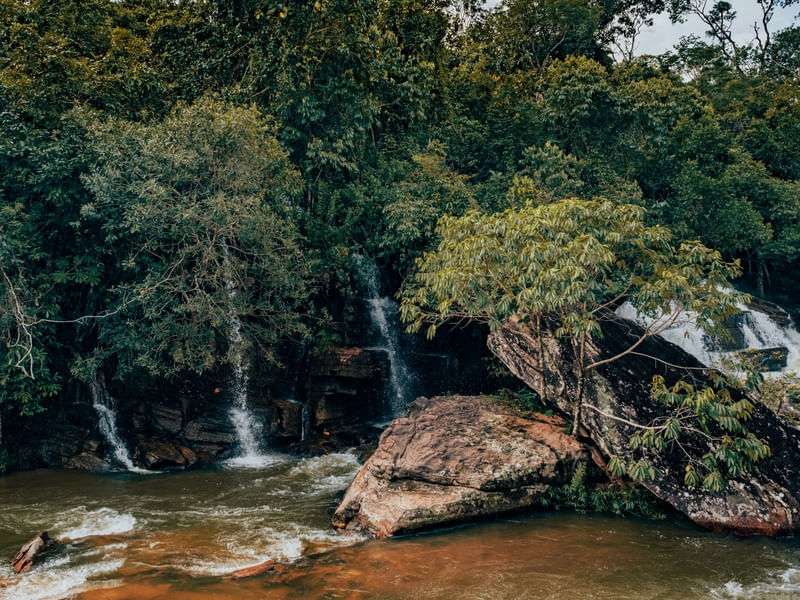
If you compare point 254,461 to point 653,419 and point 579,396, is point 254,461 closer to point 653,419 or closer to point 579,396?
point 579,396

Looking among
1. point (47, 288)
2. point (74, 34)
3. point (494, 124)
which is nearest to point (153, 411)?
point (47, 288)

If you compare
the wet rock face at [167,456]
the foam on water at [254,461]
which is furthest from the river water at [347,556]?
the foam on water at [254,461]

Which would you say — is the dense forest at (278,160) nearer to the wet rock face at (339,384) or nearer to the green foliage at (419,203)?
the green foliage at (419,203)

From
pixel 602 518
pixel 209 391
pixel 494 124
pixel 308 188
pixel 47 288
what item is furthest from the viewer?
pixel 494 124

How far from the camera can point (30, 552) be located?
300 inches

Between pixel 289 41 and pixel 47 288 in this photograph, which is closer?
pixel 47 288

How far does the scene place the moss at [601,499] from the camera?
912 centimetres

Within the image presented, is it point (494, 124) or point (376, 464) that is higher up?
point (494, 124)

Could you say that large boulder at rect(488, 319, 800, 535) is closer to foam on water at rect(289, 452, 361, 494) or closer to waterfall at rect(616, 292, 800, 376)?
foam on water at rect(289, 452, 361, 494)

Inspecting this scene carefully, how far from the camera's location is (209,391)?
14258mm

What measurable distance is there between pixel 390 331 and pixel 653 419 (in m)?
7.94

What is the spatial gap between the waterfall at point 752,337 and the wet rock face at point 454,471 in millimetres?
8447

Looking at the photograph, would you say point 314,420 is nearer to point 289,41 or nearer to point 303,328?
point 303,328

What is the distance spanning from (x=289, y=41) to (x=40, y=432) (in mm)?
11277
